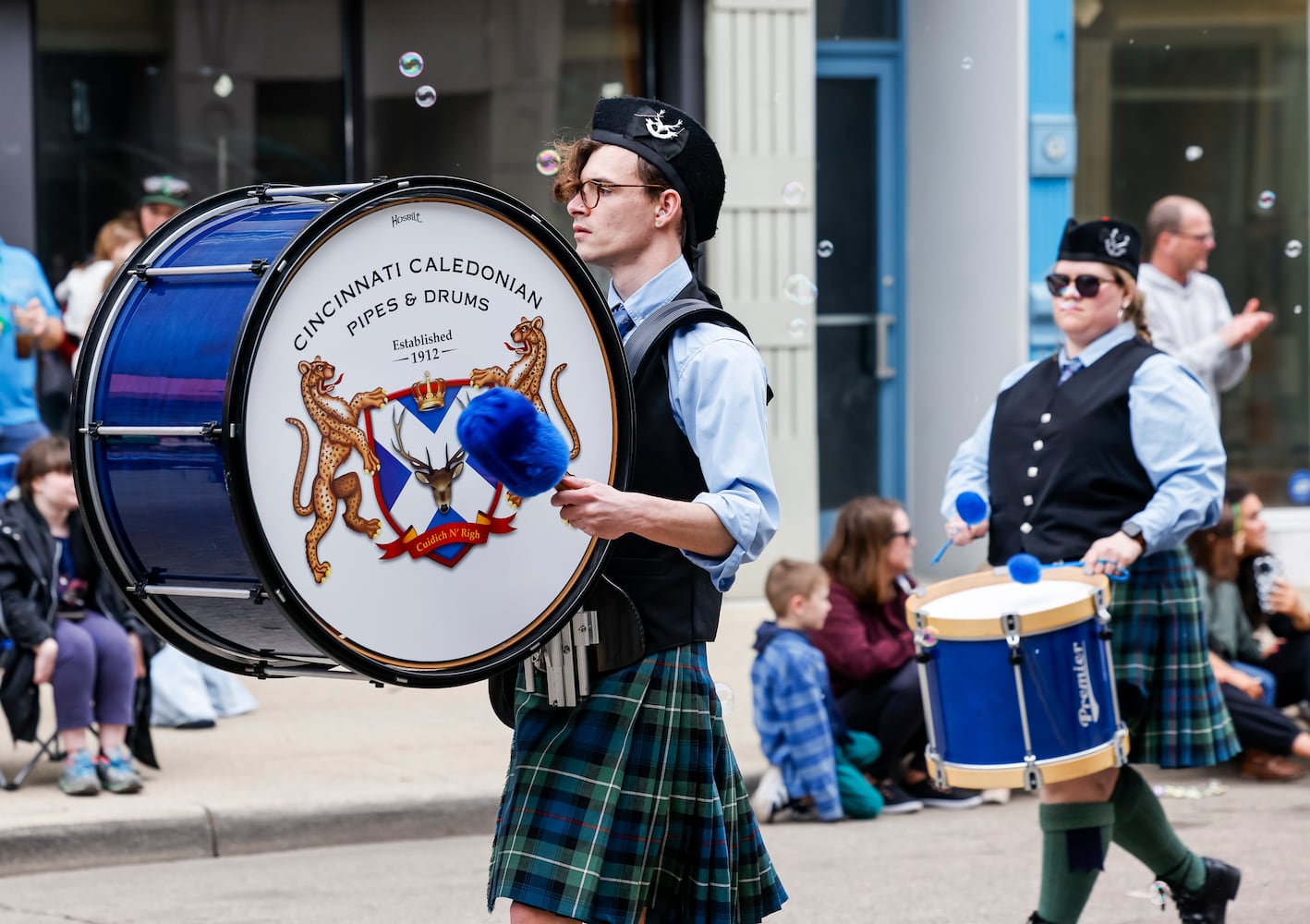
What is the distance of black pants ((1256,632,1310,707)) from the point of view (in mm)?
7527

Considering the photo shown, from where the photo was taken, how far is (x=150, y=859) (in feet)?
19.8

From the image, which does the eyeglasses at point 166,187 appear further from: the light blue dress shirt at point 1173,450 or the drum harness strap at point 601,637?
the drum harness strap at point 601,637

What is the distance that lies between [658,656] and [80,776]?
146 inches

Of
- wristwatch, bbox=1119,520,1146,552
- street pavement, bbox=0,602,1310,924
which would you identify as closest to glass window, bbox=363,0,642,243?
street pavement, bbox=0,602,1310,924

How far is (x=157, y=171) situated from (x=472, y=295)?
23.6ft

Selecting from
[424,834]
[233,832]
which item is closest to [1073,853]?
[424,834]

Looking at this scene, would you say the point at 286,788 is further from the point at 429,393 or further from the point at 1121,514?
the point at 429,393

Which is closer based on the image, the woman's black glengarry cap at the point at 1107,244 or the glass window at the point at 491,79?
the woman's black glengarry cap at the point at 1107,244

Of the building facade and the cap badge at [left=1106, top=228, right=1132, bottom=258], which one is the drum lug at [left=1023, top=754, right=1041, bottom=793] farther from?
the building facade

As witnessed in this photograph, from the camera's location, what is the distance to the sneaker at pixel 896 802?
6754 millimetres

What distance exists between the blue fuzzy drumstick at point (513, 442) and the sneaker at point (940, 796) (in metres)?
4.45

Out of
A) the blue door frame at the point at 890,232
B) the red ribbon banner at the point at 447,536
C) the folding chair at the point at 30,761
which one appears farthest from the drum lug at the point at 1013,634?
the blue door frame at the point at 890,232

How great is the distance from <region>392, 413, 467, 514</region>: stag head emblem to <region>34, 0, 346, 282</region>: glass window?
707cm

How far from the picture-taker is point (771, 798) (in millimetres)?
6555
